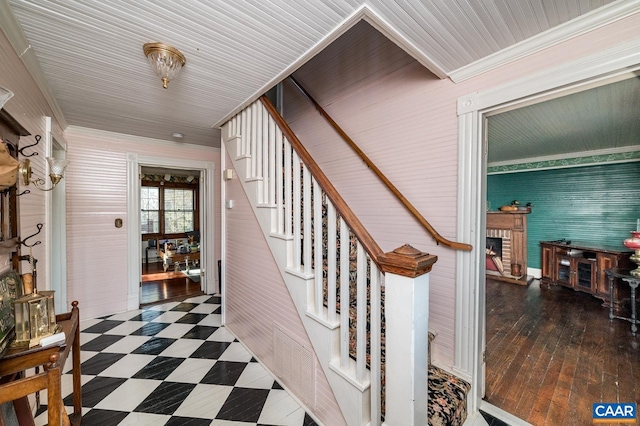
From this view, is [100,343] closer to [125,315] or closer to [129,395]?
[125,315]

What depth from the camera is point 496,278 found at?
17.8 ft

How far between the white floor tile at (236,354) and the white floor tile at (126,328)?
1284mm

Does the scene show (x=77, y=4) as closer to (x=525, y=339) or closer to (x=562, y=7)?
(x=562, y=7)

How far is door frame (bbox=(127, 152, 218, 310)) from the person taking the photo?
361 centimetres

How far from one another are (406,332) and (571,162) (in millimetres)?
5835

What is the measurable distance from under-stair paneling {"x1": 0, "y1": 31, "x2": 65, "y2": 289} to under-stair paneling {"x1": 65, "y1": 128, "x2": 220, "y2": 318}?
→ 1110mm

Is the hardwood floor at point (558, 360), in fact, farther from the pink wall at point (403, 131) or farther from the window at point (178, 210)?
the window at point (178, 210)

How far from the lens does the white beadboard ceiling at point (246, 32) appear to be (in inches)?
49.8

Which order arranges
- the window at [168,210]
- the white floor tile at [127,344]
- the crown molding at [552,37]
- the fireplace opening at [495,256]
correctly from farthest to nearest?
the window at [168,210], the fireplace opening at [495,256], the white floor tile at [127,344], the crown molding at [552,37]

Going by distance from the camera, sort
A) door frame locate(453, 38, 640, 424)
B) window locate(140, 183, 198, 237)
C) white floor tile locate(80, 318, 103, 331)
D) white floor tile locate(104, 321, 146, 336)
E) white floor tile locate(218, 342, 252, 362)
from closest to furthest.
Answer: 1. door frame locate(453, 38, 640, 424)
2. white floor tile locate(218, 342, 252, 362)
3. white floor tile locate(104, 321, 146, 336)
4. white floor tile locate(80, 318, 103, 331)
5. window locate(140, 183, 198, 237)

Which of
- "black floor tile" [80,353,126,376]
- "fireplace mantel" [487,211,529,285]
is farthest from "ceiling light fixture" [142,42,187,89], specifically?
"fireplace mantel" [487,211,529,285]

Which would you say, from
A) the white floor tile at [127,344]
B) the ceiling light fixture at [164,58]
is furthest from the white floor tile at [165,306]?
the ceiling light fixture at [164,58]

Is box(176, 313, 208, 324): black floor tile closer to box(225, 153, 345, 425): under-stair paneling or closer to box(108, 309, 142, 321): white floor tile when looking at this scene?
box(225, 153, 345, 425): under-stair paneling

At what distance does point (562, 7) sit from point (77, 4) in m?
2.31
